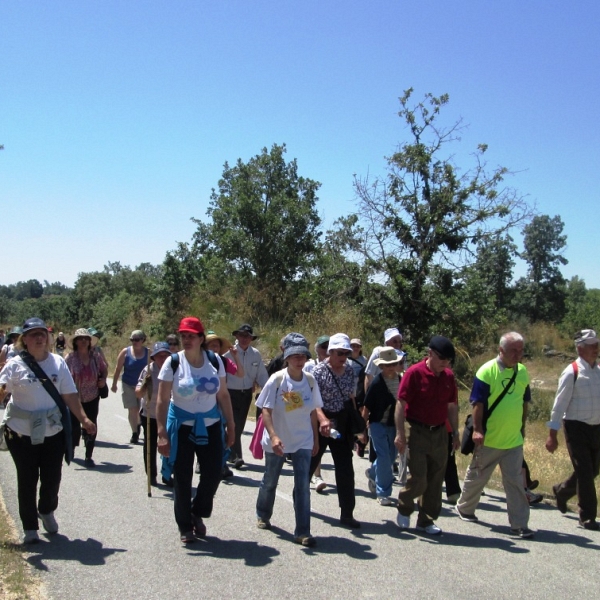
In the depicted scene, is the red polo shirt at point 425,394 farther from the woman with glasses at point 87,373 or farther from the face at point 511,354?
the woman with glasses at point 87,373

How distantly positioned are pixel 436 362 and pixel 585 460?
79.7 inches

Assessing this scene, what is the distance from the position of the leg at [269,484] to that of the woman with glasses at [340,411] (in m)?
0.48

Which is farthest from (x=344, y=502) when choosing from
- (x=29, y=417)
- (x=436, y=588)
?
(x=29, y=417)

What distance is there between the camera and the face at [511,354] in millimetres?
6738

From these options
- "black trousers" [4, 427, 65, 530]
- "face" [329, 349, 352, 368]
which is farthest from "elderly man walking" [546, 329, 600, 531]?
"black trousers" [4, 427, 65, 530]

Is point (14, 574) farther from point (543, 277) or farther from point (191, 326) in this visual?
point (543, 277)

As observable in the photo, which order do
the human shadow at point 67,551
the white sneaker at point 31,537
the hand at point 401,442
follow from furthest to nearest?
the hand at point 401,442 → the white sneaker at point 31,537 → the human shadow at point 67,551

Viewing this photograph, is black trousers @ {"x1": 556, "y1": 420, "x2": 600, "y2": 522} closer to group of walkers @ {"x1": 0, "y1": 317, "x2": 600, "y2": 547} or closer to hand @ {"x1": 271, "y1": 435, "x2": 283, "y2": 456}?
group of walkers @ {"x1": 0, "y1": 317, "x2": 600, "y2": 547}

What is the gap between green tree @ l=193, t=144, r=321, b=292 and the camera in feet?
102

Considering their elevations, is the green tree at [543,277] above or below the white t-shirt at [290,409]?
above

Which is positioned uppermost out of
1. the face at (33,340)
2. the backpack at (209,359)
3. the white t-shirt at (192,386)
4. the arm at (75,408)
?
the face at (33,340)

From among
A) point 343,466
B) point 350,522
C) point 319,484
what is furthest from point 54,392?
point 319,484

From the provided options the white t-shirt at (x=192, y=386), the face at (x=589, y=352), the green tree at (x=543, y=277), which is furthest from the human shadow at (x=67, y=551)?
the green tree at (x=543, y=277)

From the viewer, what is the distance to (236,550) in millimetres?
5883
